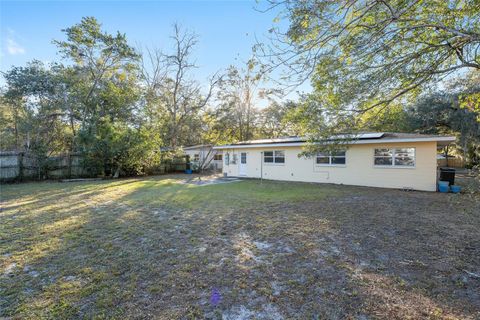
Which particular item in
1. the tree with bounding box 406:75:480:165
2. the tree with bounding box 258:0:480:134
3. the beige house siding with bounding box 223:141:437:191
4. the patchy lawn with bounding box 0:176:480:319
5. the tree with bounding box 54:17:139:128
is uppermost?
the tree with bounding box 54:17:139:128

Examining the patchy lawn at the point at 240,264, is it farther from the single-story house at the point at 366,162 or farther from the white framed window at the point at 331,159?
the white framed window at the point at 331,159

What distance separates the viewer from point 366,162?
36.9ft

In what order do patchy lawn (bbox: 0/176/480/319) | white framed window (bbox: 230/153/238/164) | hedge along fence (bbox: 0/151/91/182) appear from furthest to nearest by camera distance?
white framed window (bbox: 230/153/238/164)
hedge along fence (bbox: 0/151/91/182)
patchy lawn (bbox: 0/176/480/319)

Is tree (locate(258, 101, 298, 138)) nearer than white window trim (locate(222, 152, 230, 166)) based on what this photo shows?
No

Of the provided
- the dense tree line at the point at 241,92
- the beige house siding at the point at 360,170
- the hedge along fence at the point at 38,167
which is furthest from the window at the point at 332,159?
the hedge along fence at the point at 38,167

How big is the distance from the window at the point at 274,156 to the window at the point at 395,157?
16.7ft

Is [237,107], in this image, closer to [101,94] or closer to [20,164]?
[101,94]

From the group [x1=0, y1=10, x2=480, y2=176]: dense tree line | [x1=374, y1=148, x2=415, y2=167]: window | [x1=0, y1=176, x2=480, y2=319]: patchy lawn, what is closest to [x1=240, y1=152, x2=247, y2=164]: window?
[x1=0, y1=10, x2=480, y2=176]: dense tree line

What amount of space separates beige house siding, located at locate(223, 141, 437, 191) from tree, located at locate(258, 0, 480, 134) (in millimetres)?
6441

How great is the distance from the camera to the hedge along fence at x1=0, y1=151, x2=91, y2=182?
11.4 m

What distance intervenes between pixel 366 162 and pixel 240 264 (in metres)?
10.3

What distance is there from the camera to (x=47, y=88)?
16516mm

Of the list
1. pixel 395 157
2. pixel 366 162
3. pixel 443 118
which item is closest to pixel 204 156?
pixel 366 162

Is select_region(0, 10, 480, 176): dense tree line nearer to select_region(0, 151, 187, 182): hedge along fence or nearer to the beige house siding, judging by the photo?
select_region(0, 151, 187, 182): hedge along fence
